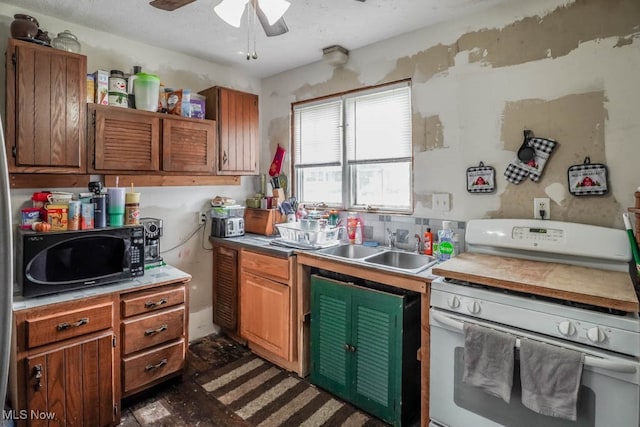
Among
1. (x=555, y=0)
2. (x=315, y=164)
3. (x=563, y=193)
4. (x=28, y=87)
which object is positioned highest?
(x=555, y=0)

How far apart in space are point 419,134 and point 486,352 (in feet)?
4.91

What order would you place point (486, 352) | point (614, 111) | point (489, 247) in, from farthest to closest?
point (489, 247) → point (614, 111) → point (486, 352)

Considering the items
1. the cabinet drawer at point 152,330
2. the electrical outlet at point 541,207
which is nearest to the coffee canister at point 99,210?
the cabinet drawer at point 152,330

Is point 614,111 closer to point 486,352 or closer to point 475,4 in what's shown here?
point 475,4

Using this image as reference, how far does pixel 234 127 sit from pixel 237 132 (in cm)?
5

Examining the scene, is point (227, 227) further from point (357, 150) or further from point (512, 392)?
point (512, 392)

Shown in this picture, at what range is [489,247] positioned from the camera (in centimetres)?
208

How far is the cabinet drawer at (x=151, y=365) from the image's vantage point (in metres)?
2.07

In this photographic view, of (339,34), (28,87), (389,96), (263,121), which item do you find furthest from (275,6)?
(263,121)

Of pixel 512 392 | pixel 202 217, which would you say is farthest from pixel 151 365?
pixel 512 392

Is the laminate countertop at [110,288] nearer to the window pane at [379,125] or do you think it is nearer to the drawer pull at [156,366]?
the drawer pull at [156,366]

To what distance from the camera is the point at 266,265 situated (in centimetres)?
256

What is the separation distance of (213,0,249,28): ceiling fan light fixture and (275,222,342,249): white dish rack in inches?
56.6

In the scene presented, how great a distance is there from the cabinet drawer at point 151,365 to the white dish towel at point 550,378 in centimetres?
200
